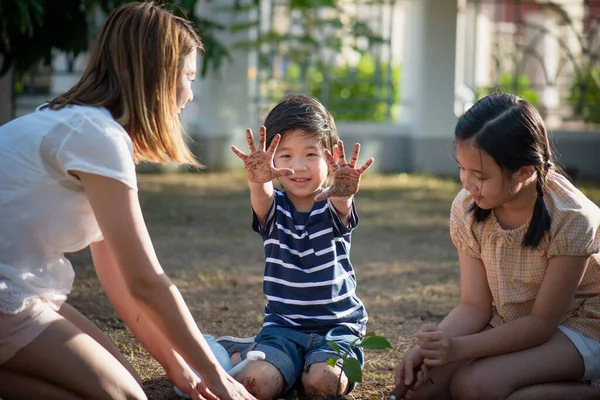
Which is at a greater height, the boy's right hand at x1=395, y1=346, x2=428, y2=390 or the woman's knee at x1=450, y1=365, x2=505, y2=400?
the boy's right hand at x1=395, y1=346, x2=428, y2=390

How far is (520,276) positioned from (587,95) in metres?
8.67

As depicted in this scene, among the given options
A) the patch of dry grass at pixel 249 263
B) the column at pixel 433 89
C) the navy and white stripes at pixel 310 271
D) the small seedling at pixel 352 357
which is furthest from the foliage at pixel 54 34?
the column at pixel 433 89

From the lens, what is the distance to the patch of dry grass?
→ 3779 millimetres

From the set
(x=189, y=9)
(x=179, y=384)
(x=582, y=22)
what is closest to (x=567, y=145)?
(x=582, y=22)

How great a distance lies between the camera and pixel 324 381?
9.43 feet

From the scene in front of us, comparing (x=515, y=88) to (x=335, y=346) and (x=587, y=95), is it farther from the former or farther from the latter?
(x=335, y=346)

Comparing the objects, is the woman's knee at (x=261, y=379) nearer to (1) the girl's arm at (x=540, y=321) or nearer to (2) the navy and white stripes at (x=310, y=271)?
(2) the navy and white stripes at (x=310, y=271)

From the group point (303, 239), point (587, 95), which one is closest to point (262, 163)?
point (303, 239)

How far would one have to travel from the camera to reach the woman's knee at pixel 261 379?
2867mm

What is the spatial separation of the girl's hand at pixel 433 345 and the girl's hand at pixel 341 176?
0.57 m

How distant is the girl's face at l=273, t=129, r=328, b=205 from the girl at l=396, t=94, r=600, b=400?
56cm

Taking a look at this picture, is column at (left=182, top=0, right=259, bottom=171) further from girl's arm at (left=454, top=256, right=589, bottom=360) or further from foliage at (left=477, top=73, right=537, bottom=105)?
girl's arm at (left=454, top=256, right=589, bottom=360)

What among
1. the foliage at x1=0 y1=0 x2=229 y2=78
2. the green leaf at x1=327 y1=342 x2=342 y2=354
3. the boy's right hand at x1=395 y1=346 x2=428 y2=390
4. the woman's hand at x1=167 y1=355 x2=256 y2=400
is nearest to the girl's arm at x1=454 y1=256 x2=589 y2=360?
the boy's right hand at x1=395 y1=346 x2=428 y2=390

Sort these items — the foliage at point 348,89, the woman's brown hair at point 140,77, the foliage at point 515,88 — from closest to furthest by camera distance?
1. the woman's brown hair at point 140,77
2. the foliage at point 348,89
3. the foliage at point 515,88
